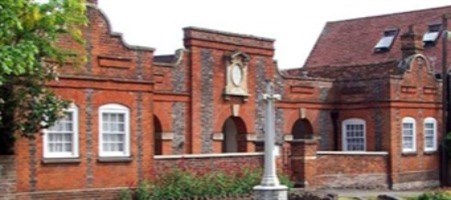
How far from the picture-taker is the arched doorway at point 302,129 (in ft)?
125

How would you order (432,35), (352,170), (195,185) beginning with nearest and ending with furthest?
(195,185)
(352,170)
(432,35)

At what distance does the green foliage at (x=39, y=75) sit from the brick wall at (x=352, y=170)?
41.1ft

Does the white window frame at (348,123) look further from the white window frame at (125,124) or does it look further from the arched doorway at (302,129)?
the white window frame at (125,124)

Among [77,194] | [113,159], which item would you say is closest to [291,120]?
[113,159]

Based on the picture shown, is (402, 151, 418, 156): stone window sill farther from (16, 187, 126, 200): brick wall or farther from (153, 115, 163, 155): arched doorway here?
(16, 187, 126, 200): brick wall

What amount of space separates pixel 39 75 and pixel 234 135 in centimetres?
1488

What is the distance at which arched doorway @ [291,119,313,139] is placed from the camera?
38219 millimetres

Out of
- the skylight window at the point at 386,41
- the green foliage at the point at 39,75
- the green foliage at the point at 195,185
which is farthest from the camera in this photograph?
the skylight window at the point at 386,41

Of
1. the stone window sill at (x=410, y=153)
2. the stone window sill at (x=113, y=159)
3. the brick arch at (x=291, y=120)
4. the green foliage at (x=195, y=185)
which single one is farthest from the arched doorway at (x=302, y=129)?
the stone window sill at (x=113, y=159)

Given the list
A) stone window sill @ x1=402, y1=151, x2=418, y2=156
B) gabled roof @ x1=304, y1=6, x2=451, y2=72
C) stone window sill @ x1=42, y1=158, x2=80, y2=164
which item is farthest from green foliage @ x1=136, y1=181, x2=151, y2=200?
gabled roof @ x1=304, y1=6, x2=451, y2=72

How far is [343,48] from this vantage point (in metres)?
49.4

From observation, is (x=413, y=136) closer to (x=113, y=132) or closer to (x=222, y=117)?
(x=222, y=117)

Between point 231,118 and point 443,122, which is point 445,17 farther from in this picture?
point 231,118

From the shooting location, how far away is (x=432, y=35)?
45.8m
